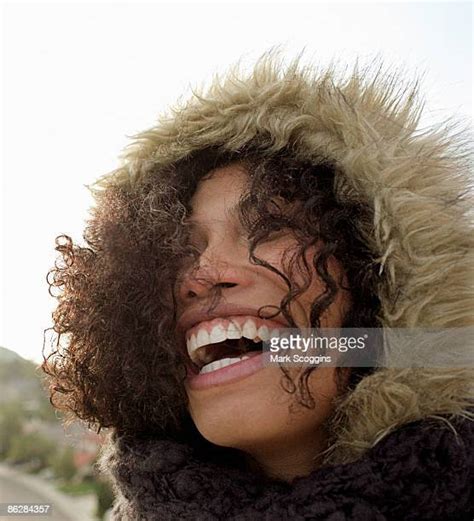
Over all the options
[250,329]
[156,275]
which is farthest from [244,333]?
[156,275]

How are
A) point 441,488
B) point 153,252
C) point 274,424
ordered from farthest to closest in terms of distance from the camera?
point 153,252
point 274,424
point 441,488

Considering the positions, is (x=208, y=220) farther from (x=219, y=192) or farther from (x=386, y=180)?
(x=386, y=180)

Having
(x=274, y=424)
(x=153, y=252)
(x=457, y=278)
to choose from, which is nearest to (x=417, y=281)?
(x=457, y=278)

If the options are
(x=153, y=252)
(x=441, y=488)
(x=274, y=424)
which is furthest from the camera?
(x=153, y=252)

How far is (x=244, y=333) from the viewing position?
3.00 feet

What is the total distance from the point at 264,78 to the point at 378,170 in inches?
9.8

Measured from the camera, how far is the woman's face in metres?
0.90

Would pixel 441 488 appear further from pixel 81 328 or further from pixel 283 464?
pixel 81 328

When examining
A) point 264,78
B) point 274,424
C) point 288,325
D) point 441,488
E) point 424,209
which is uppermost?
point 264,78

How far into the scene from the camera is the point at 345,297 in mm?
A: 931

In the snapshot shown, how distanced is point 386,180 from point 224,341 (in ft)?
1.00

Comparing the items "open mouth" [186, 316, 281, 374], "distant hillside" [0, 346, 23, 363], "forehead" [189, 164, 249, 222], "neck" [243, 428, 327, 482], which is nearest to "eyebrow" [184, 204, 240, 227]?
"forehead" [189, 164, 249, 222]

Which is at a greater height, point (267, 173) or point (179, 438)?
point (267, 173)

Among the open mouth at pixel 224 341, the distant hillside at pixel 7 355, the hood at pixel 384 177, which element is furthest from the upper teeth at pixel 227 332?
the distant hillside at pixel 7 355
